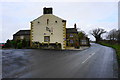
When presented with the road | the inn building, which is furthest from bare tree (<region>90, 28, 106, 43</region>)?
the road

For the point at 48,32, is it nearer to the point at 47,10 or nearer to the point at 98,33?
the point at 47,10

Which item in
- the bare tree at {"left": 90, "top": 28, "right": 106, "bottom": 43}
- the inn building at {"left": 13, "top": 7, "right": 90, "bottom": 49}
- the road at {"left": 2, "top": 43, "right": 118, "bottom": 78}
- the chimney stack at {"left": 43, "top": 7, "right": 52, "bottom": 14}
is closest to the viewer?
the road at {"left": 2, "top": 43, "right": 118, "bottom": 78}

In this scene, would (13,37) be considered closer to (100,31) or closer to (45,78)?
(45,78)

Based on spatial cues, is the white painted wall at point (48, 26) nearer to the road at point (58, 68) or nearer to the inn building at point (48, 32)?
the inn building at point (48, 32)

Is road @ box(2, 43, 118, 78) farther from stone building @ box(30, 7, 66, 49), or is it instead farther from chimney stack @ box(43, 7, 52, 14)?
chimney stack @ box(43, 7, 52, 14)

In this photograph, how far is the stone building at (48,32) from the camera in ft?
90.9

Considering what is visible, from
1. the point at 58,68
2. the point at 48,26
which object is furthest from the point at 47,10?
the point at 58,68

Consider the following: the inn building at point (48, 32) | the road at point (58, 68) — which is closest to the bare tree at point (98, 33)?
the inn building at point (48, 32)

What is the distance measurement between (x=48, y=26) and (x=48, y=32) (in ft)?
4.87

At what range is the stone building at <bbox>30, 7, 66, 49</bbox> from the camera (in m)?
27.7

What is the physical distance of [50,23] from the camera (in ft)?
92.8

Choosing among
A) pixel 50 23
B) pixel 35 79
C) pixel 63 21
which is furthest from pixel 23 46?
pixel 35 79

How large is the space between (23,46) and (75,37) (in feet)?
49.1

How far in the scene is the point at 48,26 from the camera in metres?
28.3
